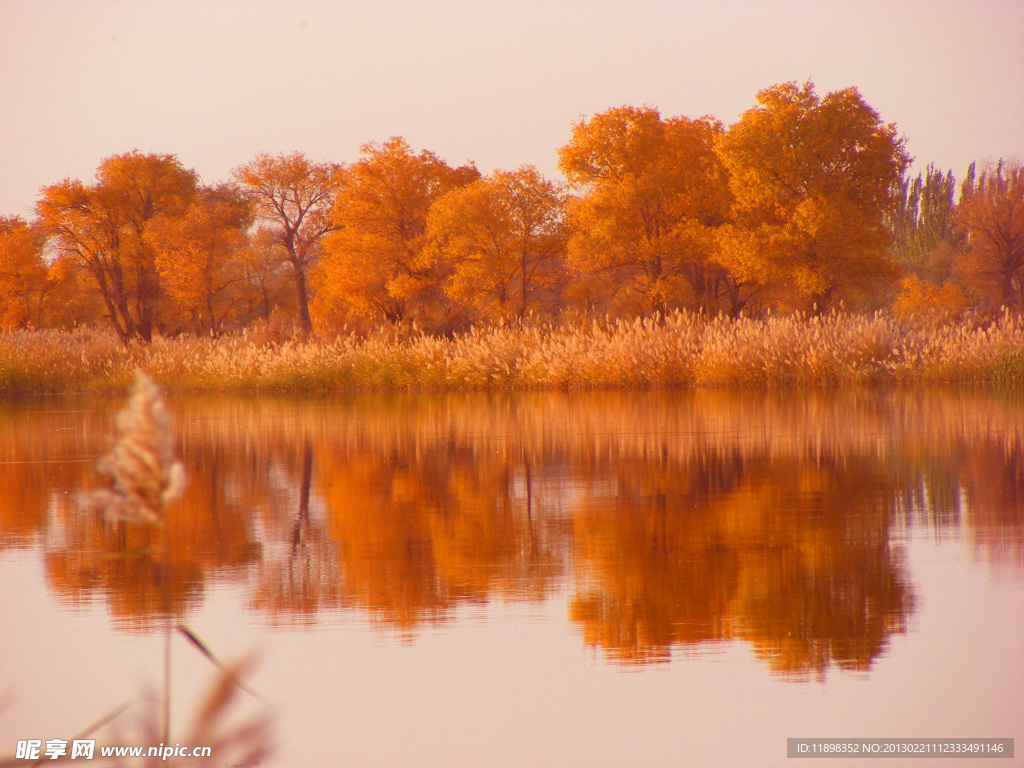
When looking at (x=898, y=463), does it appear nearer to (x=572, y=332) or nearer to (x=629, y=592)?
(x=629, y=592)

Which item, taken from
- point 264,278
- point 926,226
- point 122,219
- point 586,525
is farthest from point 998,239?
point 586,525

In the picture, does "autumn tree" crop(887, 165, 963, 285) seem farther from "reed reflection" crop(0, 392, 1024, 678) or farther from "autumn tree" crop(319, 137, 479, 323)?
"reed reflection" crop(0, 392, 1024, 678)

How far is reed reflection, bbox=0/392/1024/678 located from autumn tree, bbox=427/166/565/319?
3208 cm

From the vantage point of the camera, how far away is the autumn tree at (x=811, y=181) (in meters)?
38.9

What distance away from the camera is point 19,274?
62250mm

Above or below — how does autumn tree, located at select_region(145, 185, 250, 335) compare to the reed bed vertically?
above

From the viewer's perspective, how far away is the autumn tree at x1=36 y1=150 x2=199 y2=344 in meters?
54.6

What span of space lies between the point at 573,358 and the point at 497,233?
793 inches

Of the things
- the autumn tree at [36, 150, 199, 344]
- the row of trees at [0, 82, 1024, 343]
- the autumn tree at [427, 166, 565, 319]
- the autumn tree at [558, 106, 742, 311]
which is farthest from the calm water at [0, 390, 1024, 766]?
the autumn tree at [36, 150, 199, 344]

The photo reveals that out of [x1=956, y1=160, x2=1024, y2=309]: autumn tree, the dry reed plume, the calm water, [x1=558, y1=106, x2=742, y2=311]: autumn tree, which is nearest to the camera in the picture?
the dry reed plume

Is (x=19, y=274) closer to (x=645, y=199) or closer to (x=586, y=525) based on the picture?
(x=645, y=199)

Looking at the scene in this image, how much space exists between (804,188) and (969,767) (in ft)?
129

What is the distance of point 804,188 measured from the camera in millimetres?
40438

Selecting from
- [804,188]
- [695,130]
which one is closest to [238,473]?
[804,188]
